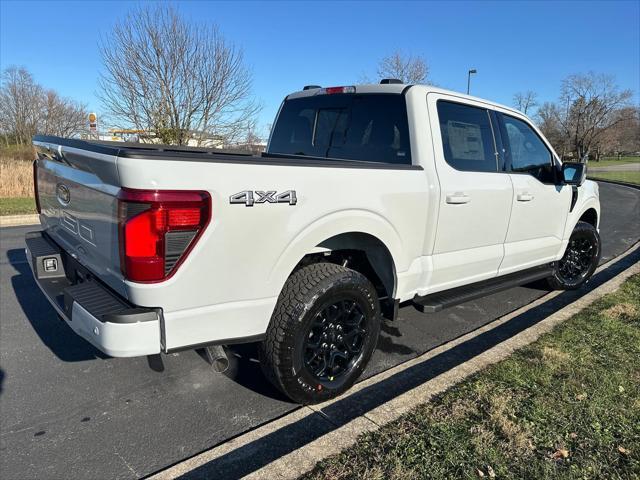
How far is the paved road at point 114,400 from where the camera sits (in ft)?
8.14

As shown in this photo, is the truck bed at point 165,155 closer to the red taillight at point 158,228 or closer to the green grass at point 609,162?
the red taillight at point 158,228

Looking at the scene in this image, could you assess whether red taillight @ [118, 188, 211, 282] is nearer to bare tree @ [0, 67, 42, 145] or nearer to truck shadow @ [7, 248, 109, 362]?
truck shadow @ [7, 248, 109, 362]

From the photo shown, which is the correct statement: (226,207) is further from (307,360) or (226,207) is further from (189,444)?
(189,444)

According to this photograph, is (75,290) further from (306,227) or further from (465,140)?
(465,140)

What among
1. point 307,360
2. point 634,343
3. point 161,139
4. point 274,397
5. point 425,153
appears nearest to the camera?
point 307,360

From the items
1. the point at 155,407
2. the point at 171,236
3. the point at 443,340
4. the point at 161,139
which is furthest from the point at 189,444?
the point at 161,139

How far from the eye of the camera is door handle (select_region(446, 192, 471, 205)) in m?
3.44

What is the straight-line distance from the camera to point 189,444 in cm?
261

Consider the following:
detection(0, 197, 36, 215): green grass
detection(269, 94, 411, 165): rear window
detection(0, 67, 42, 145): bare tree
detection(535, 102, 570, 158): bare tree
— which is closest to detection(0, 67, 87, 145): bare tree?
detection(0, 67, 42, 145): bare tree

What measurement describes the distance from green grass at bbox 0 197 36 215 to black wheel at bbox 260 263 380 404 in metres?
10.9

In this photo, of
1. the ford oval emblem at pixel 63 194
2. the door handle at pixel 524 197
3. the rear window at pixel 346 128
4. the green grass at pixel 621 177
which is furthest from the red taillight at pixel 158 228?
the green grass at pixel 621 177

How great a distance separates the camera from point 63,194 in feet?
10.00

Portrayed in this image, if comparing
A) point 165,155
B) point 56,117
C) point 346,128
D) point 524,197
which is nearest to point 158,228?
point 165,155

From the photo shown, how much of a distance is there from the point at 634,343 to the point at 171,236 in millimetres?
3657
